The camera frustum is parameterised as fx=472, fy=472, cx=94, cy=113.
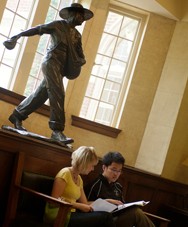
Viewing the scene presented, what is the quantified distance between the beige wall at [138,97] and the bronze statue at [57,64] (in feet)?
3.86

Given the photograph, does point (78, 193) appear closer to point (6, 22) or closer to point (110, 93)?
point (6, 22)

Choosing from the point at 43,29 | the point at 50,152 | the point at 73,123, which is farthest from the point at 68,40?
the point at 73,123

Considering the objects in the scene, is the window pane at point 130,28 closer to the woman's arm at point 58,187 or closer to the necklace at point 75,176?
the necklace at point 75,176

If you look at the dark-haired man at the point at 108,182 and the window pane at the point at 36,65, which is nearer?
the dark-haired man at the point at 108,182

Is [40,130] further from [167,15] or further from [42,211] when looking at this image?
[167,15]

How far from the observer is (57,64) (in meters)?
4.22

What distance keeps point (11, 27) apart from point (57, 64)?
1.15 metres

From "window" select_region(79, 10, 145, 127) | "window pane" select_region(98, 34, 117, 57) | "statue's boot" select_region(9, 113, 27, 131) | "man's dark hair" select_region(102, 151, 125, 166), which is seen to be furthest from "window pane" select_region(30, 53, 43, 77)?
"man's dark hair" select_region(102, 151, 125, 166)

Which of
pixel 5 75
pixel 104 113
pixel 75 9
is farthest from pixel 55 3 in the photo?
pixel 104 113

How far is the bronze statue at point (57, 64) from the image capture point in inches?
165

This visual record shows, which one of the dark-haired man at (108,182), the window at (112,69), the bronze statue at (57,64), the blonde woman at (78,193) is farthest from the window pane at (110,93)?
the blonde woman at (78,193)

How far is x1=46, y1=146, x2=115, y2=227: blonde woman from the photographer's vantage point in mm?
3490

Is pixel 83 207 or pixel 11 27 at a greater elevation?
pixel 11 27

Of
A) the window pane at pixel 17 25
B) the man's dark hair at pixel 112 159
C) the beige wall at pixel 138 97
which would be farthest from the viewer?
the beige wall at pixel 138 97
